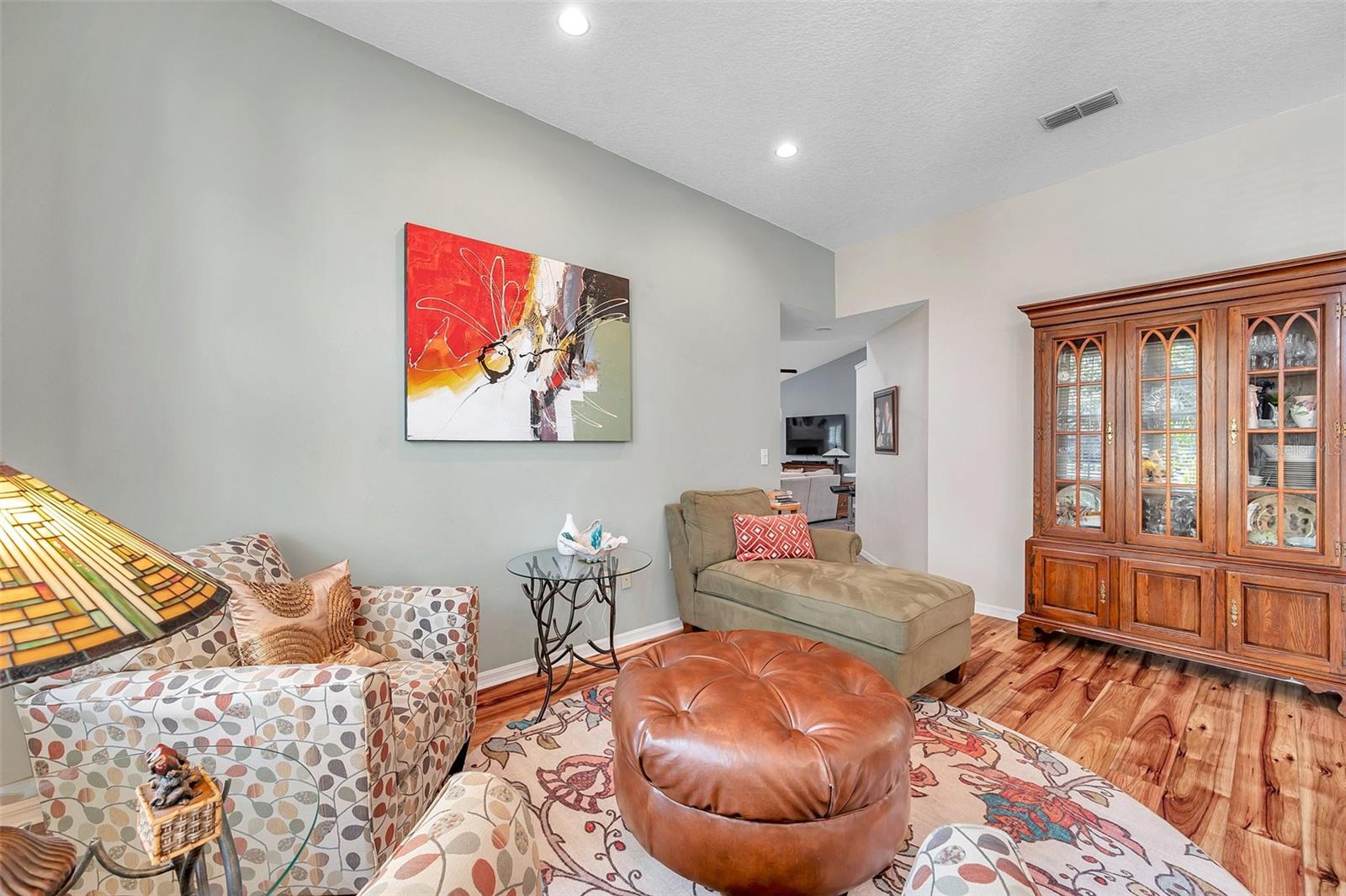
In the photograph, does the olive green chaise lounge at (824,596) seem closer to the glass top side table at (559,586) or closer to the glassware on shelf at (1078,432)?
the glass top side table at (559,586)

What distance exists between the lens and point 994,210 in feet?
12.6

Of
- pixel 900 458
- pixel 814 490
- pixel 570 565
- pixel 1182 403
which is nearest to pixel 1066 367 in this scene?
pixel 1182 403

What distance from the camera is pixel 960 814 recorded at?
5.69ft

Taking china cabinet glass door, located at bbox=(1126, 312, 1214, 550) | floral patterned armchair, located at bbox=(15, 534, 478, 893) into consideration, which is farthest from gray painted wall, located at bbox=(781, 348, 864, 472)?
floral patterned armchair, located at bbox=(15, 534, 478, 893)

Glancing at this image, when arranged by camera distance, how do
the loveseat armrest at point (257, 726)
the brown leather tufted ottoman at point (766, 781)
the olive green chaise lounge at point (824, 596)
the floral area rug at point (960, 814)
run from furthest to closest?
the olive green chaise lounge at point (824, 596) < the floral area rug at point (960, 814) < the brown leather tufted ottoman at point (766, 781) < the loveseat armrest at point (257, 726)

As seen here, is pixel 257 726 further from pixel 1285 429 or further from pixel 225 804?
pixel 1285 429

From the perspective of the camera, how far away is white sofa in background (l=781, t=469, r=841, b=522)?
7.73 m

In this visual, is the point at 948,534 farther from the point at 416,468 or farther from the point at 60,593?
the point at 60,593

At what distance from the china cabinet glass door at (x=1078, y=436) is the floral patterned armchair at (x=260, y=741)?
357 centimetres

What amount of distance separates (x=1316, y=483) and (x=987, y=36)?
8.42 ft

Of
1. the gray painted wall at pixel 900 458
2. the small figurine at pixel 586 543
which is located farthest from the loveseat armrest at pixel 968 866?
the gray painted wall at pixel 900 458

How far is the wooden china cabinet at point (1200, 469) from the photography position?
248 centimetres

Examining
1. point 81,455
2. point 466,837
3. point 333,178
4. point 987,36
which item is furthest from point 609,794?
point 987,36

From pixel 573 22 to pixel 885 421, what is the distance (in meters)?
4.38
